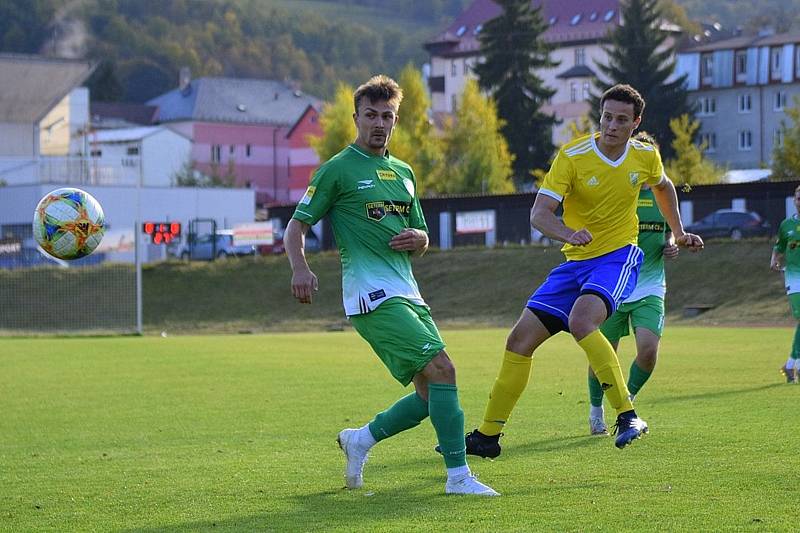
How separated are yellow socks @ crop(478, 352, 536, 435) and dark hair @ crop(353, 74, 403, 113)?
2.00m

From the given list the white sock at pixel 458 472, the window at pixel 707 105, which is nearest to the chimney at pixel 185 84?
the window at pixel 707 105

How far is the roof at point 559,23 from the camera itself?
4589 inches

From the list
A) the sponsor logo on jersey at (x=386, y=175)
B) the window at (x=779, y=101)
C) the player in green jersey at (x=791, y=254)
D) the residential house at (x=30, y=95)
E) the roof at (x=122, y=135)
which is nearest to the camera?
the sponsor logo on jersey at (x=386, y=175)

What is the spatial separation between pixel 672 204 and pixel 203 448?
4.34 metres

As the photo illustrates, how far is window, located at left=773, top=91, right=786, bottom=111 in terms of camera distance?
98.6 meters

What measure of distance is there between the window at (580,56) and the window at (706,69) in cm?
A: 1478

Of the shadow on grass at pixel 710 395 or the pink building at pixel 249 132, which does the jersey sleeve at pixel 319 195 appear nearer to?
the shadow on grass at pixel 710 395

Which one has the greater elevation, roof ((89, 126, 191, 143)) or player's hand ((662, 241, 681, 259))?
roof ((89, 126, 191, 143))

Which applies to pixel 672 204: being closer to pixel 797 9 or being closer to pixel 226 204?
pixel 226 204

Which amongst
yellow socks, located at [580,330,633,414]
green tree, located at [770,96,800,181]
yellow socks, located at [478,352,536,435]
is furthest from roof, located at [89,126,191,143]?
yellow socks, located at [580,330,633,414]

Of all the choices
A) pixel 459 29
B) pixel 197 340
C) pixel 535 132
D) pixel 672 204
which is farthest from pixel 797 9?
pixel 672 204

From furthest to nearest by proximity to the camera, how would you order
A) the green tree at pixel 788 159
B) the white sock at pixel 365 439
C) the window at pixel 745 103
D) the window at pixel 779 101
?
the window at pixel 745 103 < the window at pixel 779 101 < the green tree at pixel 788 159 < the white sock at pixel 365 439

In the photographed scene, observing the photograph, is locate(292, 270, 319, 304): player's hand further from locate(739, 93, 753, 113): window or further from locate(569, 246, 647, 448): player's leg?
locate(739, 93, 753, 113): window

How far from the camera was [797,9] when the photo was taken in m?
198
